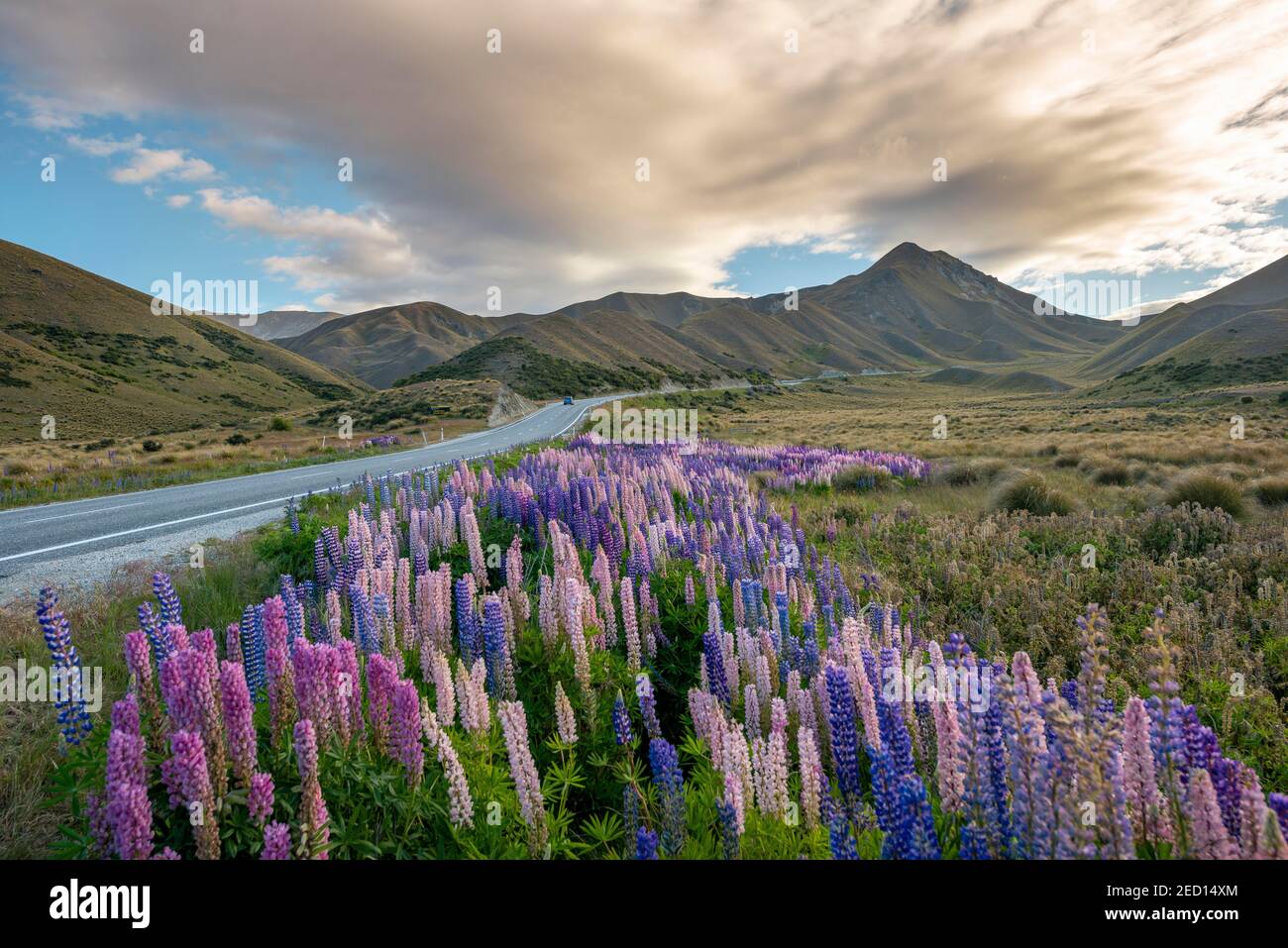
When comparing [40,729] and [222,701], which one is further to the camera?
[40,729]

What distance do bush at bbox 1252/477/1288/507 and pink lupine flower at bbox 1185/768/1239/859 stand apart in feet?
42.8

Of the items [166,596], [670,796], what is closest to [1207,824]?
[670,796]

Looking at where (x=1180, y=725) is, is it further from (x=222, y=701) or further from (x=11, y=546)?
(x=11, y=546)

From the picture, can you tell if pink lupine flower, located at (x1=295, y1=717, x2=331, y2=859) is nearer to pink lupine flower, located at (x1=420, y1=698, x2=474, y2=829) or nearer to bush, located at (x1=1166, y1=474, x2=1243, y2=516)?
pink lupine flower, located at (x1=420, y1=698, x2=474, y2=829)

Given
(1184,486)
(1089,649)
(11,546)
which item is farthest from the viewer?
(1184,486)

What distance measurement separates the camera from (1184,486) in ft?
34.8

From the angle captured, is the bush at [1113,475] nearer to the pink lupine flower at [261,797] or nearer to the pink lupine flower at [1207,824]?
the pink lupine flower at [1207,824]

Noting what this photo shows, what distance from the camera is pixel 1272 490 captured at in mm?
10875

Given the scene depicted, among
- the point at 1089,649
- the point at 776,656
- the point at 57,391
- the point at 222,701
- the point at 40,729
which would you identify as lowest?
the point at 40,729

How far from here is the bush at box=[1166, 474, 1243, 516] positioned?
9.99 metres

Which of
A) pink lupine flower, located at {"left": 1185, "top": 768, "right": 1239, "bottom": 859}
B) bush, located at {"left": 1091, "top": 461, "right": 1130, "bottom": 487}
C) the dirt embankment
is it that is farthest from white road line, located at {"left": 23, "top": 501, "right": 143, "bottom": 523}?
the dirt embankment

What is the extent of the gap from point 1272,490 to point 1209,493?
1859 millimetres

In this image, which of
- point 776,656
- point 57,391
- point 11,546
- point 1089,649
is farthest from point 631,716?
point 57,391
